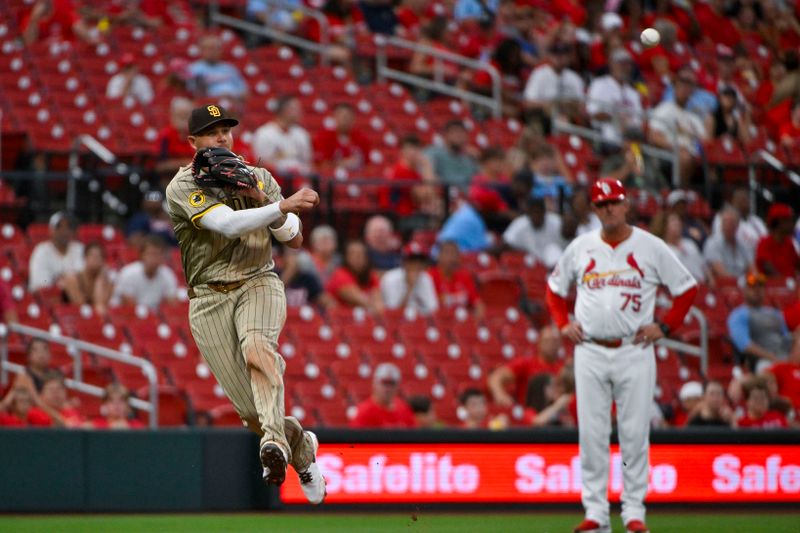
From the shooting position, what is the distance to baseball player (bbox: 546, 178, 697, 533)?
8.67 metres

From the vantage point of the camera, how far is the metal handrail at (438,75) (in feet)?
57.8

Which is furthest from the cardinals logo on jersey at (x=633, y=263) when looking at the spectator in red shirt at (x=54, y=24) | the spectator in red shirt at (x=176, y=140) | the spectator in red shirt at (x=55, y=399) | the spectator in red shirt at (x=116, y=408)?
the spectator in red shirt at (x=54, y=24)

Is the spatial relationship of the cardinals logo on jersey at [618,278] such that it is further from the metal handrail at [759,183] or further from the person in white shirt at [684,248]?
the metal handrail at [759,183]

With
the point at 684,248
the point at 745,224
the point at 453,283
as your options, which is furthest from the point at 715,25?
the point at 453,283

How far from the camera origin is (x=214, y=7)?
18.0 m

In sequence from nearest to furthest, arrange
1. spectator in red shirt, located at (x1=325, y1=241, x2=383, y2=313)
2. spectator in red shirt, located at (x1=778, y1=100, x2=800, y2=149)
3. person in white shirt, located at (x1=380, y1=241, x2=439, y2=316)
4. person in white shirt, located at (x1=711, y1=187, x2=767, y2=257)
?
spectator in red shirt, located at (x1=325, y1=241, x2=383, y2=313) < person in white shirt, located at (x1=380, y1=241, x2=439, y2=316) < person in white shirt, located at (x1=711, y1=187, x2=767, y2=257) < spectator in red shirt, located at (x1=778, y1=100, x2=800, y2=149)

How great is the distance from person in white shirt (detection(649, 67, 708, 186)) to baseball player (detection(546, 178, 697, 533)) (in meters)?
7.86

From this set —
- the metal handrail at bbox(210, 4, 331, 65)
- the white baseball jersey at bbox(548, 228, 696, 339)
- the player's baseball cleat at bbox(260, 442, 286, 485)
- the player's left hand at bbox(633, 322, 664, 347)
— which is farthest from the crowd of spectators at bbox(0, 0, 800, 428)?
the player's baseball cleat at bbox(260, 442, 286, 485)

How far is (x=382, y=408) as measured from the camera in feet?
38.9

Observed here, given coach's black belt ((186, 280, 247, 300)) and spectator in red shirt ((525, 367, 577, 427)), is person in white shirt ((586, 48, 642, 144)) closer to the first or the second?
spectator in red shirt ((525, 367, 577, 427))

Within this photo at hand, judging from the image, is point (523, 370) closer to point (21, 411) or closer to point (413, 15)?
point (21, 411)

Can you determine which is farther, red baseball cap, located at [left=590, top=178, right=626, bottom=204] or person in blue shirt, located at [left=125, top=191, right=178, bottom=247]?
person in blue shirt, located at [left=125, top=191, right=178, bottom=247]

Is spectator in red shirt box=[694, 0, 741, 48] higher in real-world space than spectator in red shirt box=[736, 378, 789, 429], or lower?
higher

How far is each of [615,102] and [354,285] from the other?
567 centimetres
